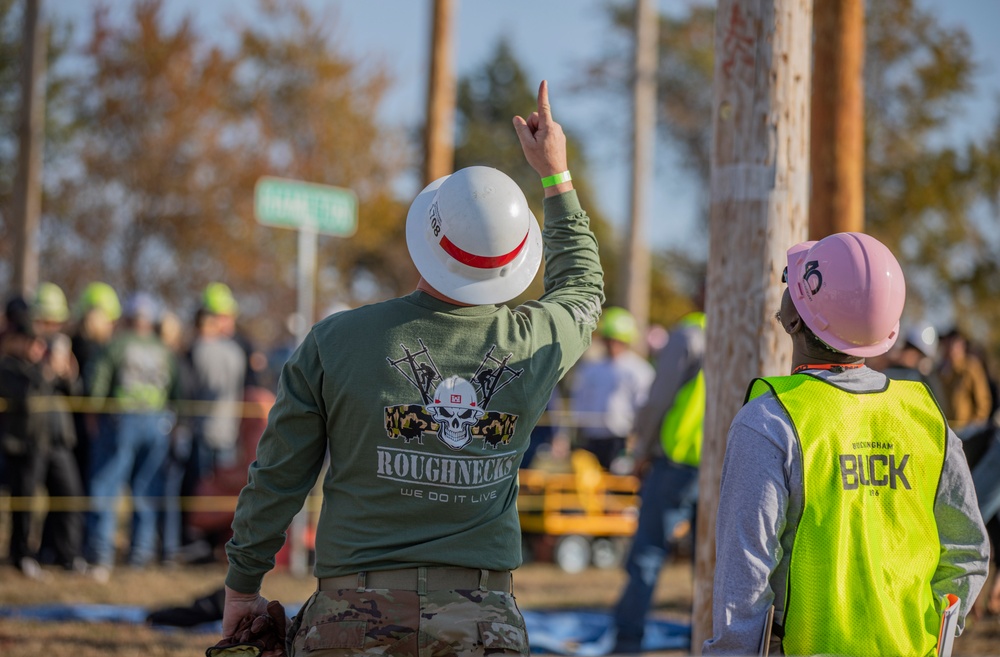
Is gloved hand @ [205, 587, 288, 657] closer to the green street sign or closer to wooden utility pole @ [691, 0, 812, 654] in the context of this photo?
wooden utility pole @ [691, 0, 812, 654]

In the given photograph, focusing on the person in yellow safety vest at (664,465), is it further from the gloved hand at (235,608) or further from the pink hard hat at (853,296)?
the gloved hand at (235,608)

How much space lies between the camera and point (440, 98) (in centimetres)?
1105

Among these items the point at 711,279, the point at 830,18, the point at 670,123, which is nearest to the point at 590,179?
the point at 670,123

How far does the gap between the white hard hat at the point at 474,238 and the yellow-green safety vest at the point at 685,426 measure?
3.89m

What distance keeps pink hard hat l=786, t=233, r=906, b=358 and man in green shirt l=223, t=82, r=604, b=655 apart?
753 millimetres

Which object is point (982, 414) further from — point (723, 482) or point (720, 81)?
point (723, 482)

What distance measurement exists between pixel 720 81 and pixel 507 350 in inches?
72.2

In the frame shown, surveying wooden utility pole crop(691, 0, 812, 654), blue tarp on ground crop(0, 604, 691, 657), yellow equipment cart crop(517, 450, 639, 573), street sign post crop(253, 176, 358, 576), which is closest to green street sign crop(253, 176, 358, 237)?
street sign post crop(253, 176, 358, 576)

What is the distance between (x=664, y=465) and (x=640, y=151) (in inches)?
493

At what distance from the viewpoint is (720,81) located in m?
4.19

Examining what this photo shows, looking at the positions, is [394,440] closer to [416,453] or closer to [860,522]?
[416,453]

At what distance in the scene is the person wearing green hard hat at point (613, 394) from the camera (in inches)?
461

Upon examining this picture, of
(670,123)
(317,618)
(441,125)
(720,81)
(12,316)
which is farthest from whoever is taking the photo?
(670,123)

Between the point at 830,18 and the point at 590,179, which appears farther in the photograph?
the point at 590,179
